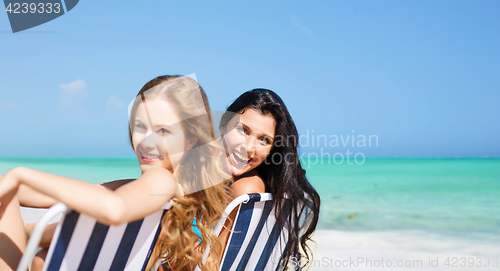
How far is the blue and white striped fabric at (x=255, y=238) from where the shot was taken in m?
1.97

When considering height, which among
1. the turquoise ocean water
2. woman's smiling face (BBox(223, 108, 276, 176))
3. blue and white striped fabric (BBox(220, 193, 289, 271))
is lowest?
the turquoise ocean water

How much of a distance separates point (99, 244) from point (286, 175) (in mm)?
1400

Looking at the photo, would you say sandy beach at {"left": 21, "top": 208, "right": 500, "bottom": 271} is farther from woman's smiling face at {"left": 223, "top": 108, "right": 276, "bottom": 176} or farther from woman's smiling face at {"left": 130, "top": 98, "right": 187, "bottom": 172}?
woman's smiling face at {"left": 130, "top": 98, "right": 187, "bottom": 172}

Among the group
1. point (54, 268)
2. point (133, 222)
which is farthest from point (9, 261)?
point (133, 222)

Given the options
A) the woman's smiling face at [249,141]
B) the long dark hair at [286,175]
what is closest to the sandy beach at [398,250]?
the long dark hair at [286,175]

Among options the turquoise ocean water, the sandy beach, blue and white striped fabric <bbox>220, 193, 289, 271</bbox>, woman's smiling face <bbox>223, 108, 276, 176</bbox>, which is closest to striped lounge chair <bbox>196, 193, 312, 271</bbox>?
blue and white striped fabric <bbox>220, 193, 289, 271</bbox>

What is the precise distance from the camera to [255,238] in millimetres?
2160

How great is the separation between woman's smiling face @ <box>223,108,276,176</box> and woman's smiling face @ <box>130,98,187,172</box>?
0.87 metres

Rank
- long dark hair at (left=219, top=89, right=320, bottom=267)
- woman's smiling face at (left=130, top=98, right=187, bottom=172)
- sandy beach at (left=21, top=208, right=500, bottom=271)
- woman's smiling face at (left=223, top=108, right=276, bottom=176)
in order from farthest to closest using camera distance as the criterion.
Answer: sandy beach at (left=21, top=208, right=500, bottom=271)
woman's smiling face at (left=223, top=108, right=276, bottom=176)
long dark hair at (left=219, top=89, right=320, bottom=267)
woman's smiling face at (left=130, top=98, right=187, bottom=172)

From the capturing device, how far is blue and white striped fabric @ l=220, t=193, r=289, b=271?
1.97 metres

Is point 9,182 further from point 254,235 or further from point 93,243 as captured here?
point 254,235

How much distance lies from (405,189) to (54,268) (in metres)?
20.5

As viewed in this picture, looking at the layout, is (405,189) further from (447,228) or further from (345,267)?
(345,267)

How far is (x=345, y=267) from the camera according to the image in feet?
15.8
